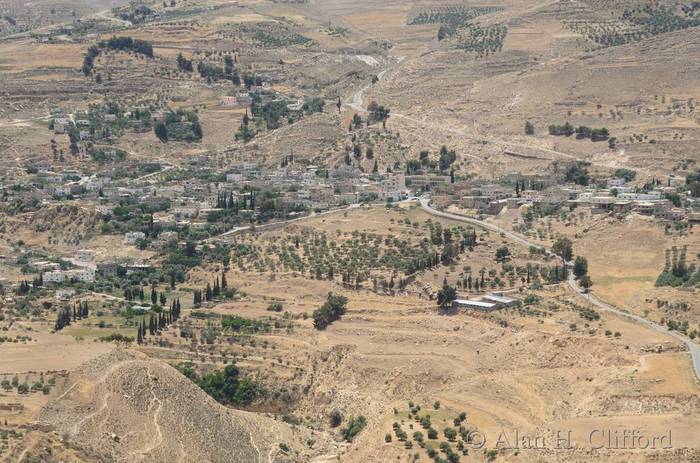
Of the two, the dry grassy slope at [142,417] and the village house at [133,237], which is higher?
the dry grassy slope at [142,417]

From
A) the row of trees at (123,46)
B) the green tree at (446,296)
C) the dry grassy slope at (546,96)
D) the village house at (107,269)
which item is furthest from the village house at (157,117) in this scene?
the green tree at (446,296)

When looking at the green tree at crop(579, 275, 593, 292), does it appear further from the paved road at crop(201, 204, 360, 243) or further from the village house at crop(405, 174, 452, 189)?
the village house at crop(405, 174, 452, 189)

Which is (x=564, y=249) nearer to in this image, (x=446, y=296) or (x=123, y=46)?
(x=446, y=296)

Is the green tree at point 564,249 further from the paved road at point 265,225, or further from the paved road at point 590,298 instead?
the paved road at point 265,225

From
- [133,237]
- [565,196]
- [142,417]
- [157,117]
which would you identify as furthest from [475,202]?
[142,417]

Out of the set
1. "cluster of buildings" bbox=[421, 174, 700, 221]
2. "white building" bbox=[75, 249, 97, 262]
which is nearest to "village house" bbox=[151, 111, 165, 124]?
"cluster of buildings" bbox=[421, 174, 700, 221]

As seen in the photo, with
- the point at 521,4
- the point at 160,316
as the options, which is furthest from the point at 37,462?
the point at 521,4
